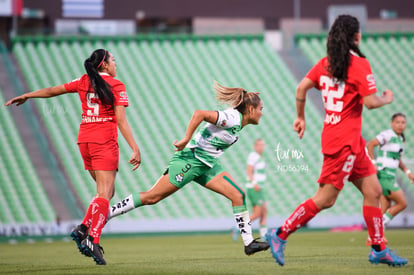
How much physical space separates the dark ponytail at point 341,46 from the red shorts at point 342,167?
0.71 m

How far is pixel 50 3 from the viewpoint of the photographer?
24.0 meters

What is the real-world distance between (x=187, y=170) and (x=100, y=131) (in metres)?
1.07

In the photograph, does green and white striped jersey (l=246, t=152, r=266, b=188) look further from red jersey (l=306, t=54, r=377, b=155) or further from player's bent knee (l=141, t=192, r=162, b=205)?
red jersey (l=306, t=54, r=377, b=155)

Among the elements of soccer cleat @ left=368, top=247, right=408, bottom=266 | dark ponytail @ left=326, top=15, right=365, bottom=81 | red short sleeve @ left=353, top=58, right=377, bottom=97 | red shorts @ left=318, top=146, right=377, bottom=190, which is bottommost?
soccer cleat @ left=368, top=247, right=408, bottom=266

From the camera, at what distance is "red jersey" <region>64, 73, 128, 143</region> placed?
761cm

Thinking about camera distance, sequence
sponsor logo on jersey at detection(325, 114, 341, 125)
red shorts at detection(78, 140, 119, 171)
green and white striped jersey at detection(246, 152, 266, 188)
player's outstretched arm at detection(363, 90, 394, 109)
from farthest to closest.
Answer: green and white striped jersey at detection(246, 152, 266, 188), red shorts at detection(78, 140, 119, 171), sponsor logo on jersey at detection(325, 114, 341, 125), player's outstretched arm at detection(363, 90, 394, 109)

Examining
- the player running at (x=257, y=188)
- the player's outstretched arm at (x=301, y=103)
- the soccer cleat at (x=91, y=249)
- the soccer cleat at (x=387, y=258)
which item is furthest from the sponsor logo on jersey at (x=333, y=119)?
the player running at (x=257, y=188)

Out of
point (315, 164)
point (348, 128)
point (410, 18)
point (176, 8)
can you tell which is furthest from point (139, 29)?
point (348, 128)

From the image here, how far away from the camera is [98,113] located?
769 centimetres

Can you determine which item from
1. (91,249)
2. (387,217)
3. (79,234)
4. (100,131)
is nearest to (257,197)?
(387,217)

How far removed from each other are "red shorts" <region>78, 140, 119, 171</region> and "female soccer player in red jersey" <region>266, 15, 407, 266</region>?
2002 mm

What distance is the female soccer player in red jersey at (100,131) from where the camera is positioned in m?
7.50

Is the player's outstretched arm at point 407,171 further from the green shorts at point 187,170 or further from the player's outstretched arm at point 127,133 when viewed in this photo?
the player's outstretched arm at point 127,133

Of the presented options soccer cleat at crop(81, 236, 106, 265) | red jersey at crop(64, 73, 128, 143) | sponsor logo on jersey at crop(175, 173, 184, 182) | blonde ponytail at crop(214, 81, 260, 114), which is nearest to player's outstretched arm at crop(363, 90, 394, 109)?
blonde ponytail at crop(214, 81, 260, 114)
